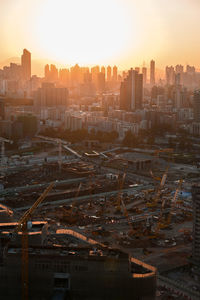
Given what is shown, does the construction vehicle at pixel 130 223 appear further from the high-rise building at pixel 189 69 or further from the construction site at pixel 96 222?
the high-rise building at pixel 189 69

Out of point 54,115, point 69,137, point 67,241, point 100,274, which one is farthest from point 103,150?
point 100,274

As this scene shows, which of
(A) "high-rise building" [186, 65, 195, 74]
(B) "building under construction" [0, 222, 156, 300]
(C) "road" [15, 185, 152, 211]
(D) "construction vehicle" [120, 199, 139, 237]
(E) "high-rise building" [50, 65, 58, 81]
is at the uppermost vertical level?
(A) "high-rise building" [186, 65, 195, 74]

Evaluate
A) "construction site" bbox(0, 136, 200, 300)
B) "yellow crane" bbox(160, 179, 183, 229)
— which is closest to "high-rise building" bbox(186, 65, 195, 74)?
"construction site" bbox(0, 136, 200, 300)

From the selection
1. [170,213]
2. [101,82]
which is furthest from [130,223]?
[101,82]

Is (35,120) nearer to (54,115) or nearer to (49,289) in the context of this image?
(54,115)

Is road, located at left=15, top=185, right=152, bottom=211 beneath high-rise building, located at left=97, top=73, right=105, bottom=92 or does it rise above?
beneath

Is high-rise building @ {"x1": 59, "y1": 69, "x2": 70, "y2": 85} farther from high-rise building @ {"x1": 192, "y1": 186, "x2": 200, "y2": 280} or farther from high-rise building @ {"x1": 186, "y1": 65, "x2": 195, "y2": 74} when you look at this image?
high-rise building @ {"x1": 192, "y1": 186, "x2": 200, "y2": 280}

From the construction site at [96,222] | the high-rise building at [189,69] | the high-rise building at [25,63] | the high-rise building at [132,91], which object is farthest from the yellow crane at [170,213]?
the high-rise building at [189,69]
